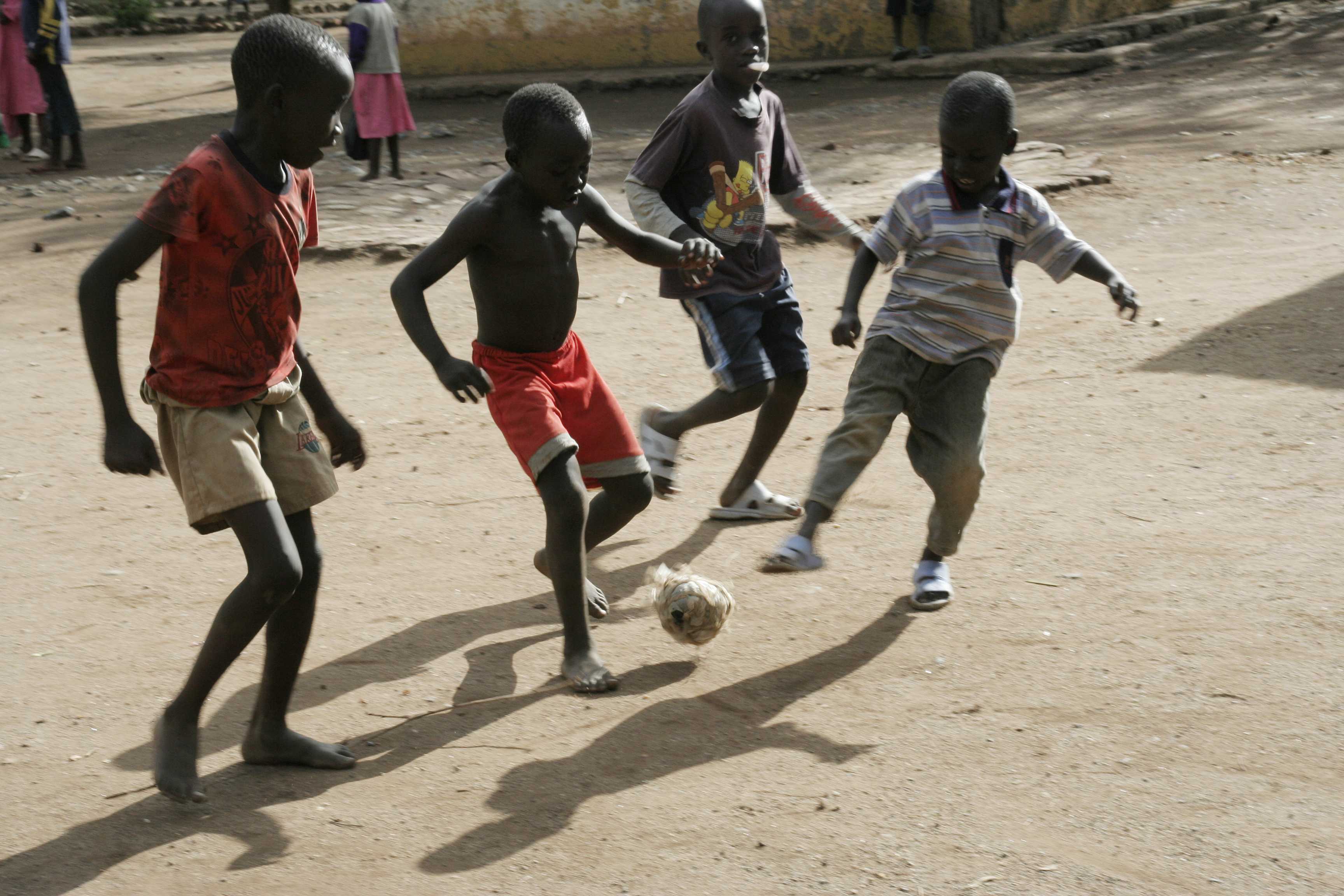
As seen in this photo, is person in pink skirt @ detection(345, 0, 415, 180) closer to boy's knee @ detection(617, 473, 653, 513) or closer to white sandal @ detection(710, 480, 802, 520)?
white sandal @ detection(710, 480, 802, 520)

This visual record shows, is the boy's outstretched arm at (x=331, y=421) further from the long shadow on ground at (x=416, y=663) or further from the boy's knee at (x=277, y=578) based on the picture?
the long shadow on ground at (x=416, y=663)

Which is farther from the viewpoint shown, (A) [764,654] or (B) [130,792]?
(A) [764,654]

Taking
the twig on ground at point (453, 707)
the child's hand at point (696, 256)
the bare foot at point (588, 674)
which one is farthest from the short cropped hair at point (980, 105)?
the twig on ground at point (453, 707)

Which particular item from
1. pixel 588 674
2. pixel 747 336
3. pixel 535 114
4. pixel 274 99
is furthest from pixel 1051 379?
pixel 274 99

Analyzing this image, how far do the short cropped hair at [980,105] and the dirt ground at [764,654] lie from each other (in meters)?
1.37

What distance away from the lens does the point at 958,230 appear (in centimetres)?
371

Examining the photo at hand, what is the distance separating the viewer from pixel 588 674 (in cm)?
346

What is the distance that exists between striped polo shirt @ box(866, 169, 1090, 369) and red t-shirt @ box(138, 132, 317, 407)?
5.62 feet

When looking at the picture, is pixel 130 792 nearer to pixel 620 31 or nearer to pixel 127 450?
pixel 127 450

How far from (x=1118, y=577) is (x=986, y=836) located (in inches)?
59.7

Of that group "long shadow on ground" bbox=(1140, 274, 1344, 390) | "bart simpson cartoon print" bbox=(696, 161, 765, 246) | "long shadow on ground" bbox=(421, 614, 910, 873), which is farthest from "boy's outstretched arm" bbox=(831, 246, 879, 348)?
"long shadow on ground" bbox=(1140, 274, 1344, 390)

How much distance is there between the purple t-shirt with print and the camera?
14.2 feet

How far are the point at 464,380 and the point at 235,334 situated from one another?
530 mm

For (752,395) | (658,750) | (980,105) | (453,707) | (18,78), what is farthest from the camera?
(18,78)
